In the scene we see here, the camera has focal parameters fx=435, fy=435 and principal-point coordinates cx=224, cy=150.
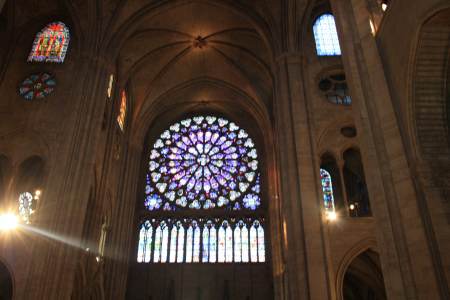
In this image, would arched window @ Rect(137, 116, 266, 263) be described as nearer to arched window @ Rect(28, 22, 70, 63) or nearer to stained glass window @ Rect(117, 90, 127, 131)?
stained glass window @ Rect(117, 90, 127, 131)

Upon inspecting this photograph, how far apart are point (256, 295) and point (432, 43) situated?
47.2ft

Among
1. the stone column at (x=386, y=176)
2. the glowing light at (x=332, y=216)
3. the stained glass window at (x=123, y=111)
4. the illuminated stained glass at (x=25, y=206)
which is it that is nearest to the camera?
the stone column at (x=386, y=176)

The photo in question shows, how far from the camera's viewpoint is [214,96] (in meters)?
23.3

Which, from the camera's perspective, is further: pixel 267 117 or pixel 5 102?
pixel 267 117

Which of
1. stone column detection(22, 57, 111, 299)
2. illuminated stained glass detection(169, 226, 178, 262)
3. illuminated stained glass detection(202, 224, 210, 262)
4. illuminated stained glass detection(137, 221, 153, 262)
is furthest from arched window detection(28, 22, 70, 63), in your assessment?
illuminated stained glass detection(202, 224, 210, 262)

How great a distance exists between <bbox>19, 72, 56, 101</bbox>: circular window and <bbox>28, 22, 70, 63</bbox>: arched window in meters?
0.84

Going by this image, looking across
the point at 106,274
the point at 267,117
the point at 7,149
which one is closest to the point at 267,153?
the point at 267,117

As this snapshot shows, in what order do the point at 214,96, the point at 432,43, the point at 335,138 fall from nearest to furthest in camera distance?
the point at 432,43, the point at 335,138, the point at 214,96

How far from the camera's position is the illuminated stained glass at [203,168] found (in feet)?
69.4

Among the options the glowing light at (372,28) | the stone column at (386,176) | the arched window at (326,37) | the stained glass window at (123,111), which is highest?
the arched window at (326,37)

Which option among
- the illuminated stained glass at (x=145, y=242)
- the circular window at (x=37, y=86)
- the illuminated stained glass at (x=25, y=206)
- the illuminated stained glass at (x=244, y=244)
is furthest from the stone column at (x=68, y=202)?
the illuminated stained glass at (x=244, y=244)

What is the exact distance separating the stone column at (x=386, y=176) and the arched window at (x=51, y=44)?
11915 millimetres

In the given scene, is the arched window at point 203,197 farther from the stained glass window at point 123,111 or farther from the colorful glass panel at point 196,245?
the stained glass window at point 123,111

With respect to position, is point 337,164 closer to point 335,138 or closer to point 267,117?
point 335,138
